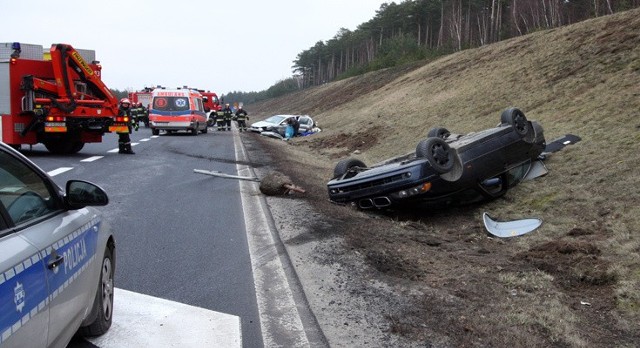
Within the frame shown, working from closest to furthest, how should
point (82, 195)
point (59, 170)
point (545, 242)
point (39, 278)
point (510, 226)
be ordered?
1. point (39, 278)
2. point (82, 195)
3. point (545, 242)
4. point (510, 226)
5. point (59, 170)

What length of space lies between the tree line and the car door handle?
136 ft

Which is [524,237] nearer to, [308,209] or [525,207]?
[525,207]

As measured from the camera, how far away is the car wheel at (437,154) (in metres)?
8.47

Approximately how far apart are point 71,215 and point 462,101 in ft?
70.1

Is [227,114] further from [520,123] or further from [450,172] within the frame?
[450,172]

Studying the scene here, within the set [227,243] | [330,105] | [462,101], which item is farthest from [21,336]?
[330,105]

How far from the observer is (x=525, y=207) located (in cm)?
921

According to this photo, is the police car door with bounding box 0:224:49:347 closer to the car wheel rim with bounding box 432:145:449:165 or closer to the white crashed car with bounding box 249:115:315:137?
the car wheel rim with bounding box 432:145:449:165

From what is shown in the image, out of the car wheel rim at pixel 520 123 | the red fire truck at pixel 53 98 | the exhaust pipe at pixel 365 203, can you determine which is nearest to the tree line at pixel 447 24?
the red fire truck at pixel 53 98

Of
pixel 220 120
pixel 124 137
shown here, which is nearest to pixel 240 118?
pixel 220 120

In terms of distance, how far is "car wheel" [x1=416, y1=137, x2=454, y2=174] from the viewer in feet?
27.8

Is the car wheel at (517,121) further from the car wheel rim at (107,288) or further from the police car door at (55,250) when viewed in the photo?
the police car door at (55,250)

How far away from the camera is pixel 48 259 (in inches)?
116

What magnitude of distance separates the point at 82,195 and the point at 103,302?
0.86 metres
